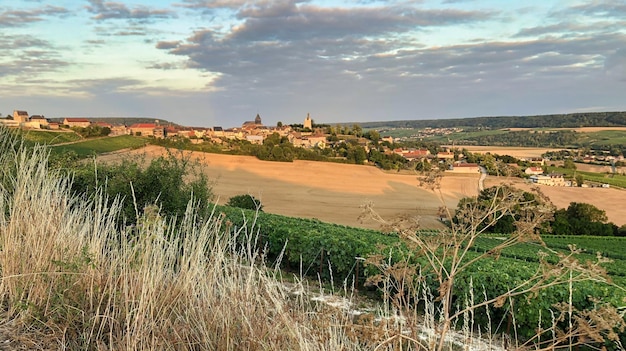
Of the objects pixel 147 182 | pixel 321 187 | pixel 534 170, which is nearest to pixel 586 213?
pixel 534 170

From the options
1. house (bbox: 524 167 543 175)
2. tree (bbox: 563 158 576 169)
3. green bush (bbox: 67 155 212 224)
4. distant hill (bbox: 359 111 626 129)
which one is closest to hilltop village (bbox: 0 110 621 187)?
house (bbox: 524 167 543 175)

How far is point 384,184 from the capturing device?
164 feet

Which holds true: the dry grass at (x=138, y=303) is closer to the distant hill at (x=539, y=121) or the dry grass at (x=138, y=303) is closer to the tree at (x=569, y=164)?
the tree at (x=569, y=164)

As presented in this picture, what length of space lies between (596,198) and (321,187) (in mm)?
28471

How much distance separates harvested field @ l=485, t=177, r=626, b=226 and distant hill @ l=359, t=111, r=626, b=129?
126 feet

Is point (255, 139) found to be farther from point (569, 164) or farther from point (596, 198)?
point (569, 164)

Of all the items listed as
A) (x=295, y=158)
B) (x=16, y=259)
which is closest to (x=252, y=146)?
(x=295, y=158)

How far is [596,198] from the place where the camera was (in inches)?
1870

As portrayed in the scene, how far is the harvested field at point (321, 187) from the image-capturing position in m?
37.1

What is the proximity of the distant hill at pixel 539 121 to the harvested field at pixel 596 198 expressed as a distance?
126 ft

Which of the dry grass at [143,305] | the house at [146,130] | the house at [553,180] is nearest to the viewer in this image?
the dry grass at [143,305]

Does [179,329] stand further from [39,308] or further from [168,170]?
[168,170]

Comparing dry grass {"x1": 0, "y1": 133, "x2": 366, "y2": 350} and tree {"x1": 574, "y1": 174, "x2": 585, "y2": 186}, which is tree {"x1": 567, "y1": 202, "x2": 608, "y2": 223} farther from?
dry grass {"x1": 0, "y1": 133, "x2": 366, "y2": 350}

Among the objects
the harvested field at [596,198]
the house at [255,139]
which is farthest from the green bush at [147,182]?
the house at [255,139]
